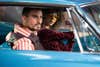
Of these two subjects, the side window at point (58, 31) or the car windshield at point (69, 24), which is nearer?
the car windshield at point (69, 24)

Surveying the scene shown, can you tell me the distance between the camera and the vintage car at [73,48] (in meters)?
4.37

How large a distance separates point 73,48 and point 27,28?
0.56 metres

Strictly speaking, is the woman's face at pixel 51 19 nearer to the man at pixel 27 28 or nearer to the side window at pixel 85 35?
the man at pixel 27 28

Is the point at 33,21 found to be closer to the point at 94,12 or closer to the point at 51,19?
the point at 51,19

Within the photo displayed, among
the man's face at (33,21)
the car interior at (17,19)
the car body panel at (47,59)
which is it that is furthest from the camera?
the man's face at (33,21)

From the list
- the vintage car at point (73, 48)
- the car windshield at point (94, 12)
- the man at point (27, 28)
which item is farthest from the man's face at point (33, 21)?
the car windshield at point (94, 12)

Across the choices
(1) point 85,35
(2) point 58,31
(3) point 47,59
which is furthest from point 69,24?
(3) point 47,59

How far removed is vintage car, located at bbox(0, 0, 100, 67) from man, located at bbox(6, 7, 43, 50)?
0.43 feet

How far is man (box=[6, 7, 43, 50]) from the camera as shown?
4.61m

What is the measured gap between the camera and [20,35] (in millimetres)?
4707

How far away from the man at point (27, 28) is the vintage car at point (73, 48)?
13 centimetres

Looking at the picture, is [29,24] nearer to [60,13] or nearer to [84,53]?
[60,13]

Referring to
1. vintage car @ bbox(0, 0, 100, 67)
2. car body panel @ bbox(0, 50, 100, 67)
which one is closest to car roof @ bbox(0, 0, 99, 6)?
vintage car @ bbox(0, 0, 100, 67)

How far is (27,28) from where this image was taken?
473 centimetres
